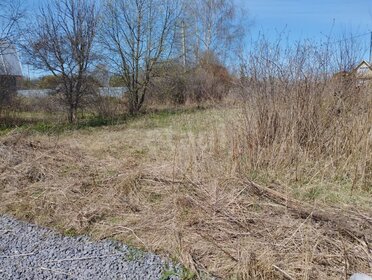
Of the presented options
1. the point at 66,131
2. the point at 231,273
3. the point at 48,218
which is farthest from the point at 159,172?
the point at 66,131

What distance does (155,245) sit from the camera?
2.62m

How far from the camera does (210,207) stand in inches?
123

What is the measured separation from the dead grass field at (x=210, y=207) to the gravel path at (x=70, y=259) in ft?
0.53

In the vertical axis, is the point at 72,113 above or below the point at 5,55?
below

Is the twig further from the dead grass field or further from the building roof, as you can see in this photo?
the building roof

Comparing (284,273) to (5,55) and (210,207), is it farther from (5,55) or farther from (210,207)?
(5,55)

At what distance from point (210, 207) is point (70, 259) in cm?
142

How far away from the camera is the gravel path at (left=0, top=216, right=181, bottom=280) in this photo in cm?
227

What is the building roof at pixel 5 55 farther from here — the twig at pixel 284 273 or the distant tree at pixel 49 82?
the twig at pixel 284 273

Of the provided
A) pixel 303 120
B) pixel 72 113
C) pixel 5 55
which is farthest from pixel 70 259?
pixel 5 55

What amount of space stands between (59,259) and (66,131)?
24.7 ft

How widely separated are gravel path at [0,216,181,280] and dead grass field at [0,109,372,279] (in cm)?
16

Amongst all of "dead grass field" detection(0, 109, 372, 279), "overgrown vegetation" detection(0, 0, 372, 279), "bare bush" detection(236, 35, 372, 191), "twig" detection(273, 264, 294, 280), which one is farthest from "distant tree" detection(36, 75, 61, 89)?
"twig" detection(273, 264, 294, 280)

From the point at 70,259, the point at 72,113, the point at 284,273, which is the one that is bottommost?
the point at 70,259
